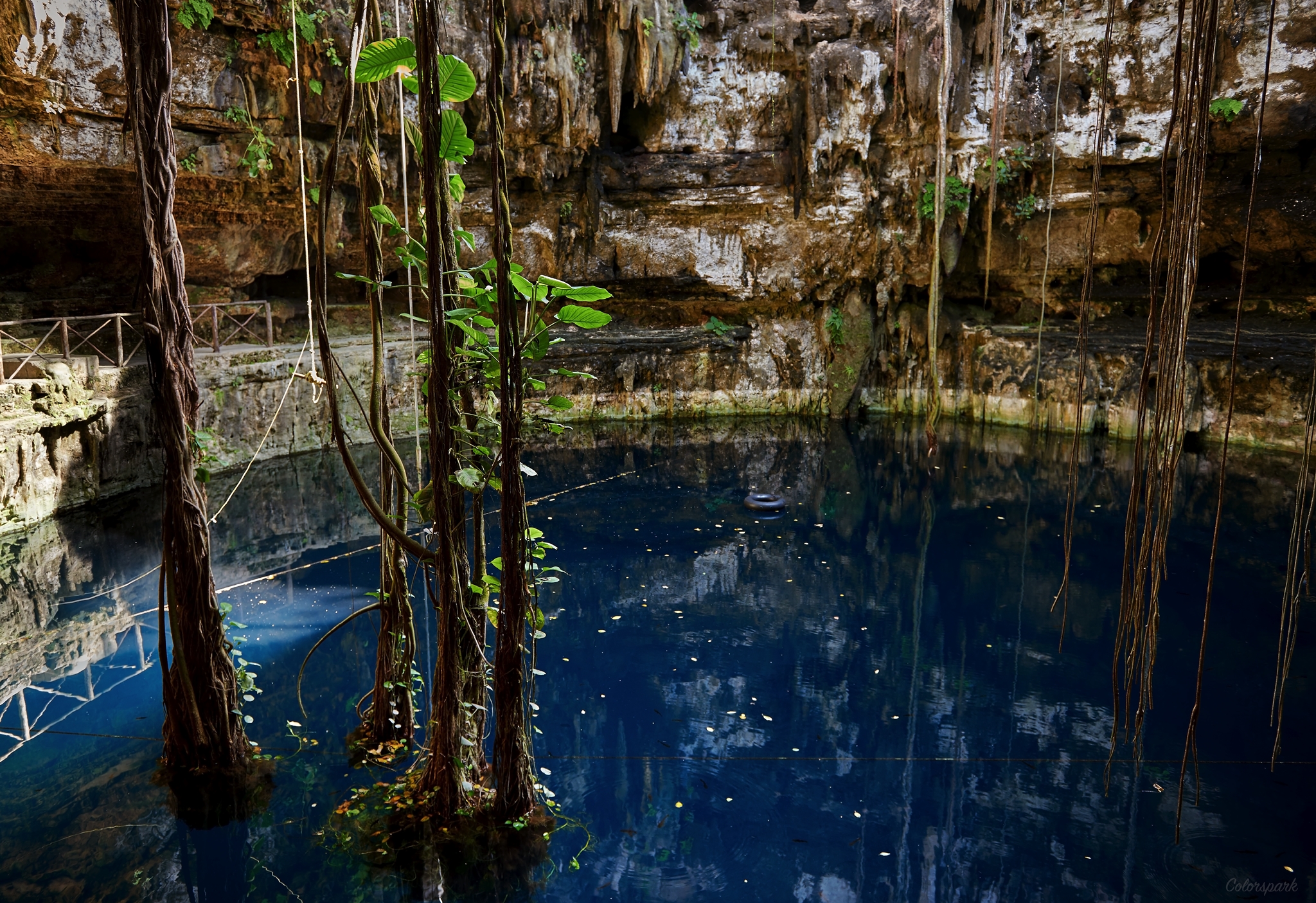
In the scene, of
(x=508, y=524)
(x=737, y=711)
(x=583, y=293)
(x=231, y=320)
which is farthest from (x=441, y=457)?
(x=231, y=320)

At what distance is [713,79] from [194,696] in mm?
13090

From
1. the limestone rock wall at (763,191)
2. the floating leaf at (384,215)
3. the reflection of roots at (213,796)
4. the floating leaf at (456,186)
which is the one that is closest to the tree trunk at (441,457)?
the floating leaf at (384,215)

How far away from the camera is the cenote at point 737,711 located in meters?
4.30

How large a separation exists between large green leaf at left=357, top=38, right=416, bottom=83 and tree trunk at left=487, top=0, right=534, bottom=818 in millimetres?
319

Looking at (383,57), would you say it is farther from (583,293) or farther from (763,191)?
(763,191)

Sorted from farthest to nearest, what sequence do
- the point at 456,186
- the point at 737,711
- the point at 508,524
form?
the point at 737,711 < the point at 456,186 < the point at 508,524

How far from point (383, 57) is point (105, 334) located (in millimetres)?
11240

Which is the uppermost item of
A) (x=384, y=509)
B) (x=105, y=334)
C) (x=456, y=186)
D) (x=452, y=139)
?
(x=452, y=139)

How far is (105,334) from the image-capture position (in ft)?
40.1

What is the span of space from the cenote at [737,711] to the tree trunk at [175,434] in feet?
1.68

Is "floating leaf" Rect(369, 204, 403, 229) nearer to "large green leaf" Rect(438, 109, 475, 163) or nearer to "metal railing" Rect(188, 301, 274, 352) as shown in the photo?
"large green leaf" Rect(438, 109, 475, 163)

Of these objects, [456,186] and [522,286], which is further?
[456,186]

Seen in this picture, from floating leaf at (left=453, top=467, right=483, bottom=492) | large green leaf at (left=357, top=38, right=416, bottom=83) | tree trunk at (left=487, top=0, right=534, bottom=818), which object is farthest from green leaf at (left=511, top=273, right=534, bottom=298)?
large green leaf at (left=357, top=38, right=416, bottom=83)

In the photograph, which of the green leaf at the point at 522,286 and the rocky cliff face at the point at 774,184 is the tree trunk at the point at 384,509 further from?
the rocky cliff face at the point at 774,184
